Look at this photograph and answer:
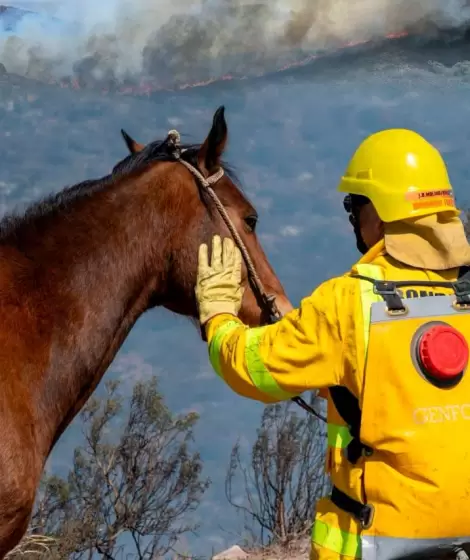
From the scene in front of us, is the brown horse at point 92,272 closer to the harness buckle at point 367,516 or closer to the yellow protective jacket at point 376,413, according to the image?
the yellow protective jacket at point 376,413

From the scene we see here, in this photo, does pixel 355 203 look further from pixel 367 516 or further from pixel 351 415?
pixel 367 516

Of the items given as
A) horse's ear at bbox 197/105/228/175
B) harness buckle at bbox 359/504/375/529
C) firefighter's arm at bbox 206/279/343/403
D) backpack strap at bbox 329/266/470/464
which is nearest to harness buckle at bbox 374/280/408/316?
backpack strap at bbox 329/266/470/464

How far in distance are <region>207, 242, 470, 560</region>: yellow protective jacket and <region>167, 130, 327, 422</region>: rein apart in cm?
70

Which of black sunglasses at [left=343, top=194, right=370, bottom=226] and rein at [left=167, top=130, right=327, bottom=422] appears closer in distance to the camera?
black sunglasses at [left=343, top=194, right=370, bottom=226]

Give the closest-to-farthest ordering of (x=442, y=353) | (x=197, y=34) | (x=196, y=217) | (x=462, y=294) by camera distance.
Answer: (x=442, y=353) → (x=462, y=294) → (x=196, y=217) → (x=197, y=34)

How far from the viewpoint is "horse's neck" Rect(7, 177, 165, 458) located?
7.64ft

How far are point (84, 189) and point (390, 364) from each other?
52.0 inches

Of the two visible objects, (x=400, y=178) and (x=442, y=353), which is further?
(x=400, y=178)

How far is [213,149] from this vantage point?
2.60 m

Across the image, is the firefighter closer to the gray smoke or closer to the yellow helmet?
the yellow helmet

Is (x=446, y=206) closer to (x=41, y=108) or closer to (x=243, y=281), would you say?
(x=243, y=281)

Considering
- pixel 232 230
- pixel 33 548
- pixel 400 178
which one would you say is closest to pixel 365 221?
pixel 400 178

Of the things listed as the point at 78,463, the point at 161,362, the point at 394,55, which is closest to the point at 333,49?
the point at 394,55

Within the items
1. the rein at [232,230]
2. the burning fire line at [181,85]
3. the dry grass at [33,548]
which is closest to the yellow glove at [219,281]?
the rein at [232,230]
